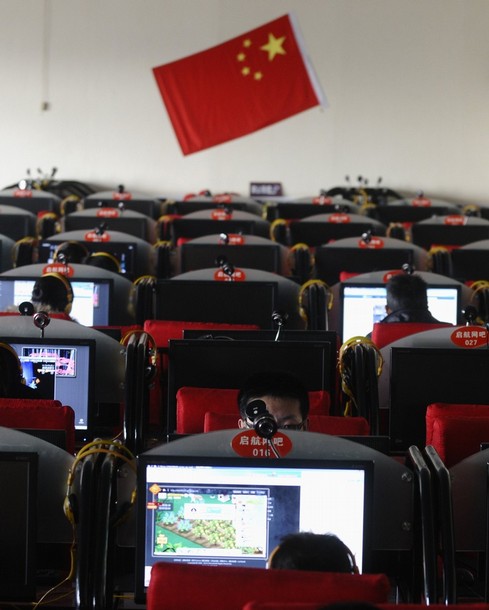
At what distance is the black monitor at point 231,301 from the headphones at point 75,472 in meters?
2.59

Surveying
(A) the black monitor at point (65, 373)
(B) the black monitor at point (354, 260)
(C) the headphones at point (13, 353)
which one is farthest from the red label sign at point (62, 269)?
(C) the headphones at point (13, 353)

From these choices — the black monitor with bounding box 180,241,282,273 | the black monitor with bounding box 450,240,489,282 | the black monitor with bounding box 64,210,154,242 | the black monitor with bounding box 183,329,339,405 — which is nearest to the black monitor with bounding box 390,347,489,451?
the black monitor with bounding box 183,329,339,405

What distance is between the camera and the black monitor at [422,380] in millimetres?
3887

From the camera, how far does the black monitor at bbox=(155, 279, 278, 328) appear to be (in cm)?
541

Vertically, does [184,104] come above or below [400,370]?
above

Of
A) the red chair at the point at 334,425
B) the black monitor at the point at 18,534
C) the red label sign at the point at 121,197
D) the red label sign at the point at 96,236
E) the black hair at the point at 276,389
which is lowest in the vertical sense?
the black monitor at the point at 18,534

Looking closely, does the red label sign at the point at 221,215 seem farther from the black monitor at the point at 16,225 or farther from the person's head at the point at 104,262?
the person's head at the point at 104,262

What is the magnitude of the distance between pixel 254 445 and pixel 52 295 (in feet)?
8.17

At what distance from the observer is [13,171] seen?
13414 mm

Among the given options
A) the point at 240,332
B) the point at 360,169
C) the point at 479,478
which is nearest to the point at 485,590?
the point at 479,478

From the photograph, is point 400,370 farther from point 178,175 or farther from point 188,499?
point 178,175

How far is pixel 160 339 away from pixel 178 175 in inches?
352

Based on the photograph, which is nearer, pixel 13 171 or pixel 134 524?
pixel 134 524

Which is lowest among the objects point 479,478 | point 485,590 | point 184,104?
point 485,590
